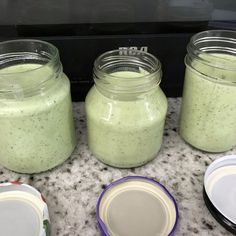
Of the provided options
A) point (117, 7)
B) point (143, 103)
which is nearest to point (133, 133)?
point (143, 103)

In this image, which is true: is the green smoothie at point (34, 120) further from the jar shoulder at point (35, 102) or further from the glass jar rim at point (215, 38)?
the glass jar rim at point (215, 38)

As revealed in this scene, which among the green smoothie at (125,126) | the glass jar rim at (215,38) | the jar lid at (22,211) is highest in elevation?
the glass jar rim at (215,38)

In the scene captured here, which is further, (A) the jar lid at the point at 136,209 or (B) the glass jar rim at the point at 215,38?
Result: (B) the glass jar rim at the point at 215,38

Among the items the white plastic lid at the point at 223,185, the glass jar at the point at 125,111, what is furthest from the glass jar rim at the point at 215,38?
the white plastic lid at the point at 223,185

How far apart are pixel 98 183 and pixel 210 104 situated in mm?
274

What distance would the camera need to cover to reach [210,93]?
63 centimetres

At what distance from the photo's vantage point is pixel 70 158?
71cm

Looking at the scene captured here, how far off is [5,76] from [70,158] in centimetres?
23

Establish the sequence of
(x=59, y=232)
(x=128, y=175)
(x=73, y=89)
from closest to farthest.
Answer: (x=59, y=232)
(x=128, y=175)
(x=73, y=89)

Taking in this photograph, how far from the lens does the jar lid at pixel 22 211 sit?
0.54 m

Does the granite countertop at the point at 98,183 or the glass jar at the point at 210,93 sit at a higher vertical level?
the glass jar at the point at 210,93

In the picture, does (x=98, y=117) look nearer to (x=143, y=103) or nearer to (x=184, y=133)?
(x=143, y=103)

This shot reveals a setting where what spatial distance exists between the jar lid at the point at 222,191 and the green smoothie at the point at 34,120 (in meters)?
0.29

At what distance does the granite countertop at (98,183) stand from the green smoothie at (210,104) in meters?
0.04
